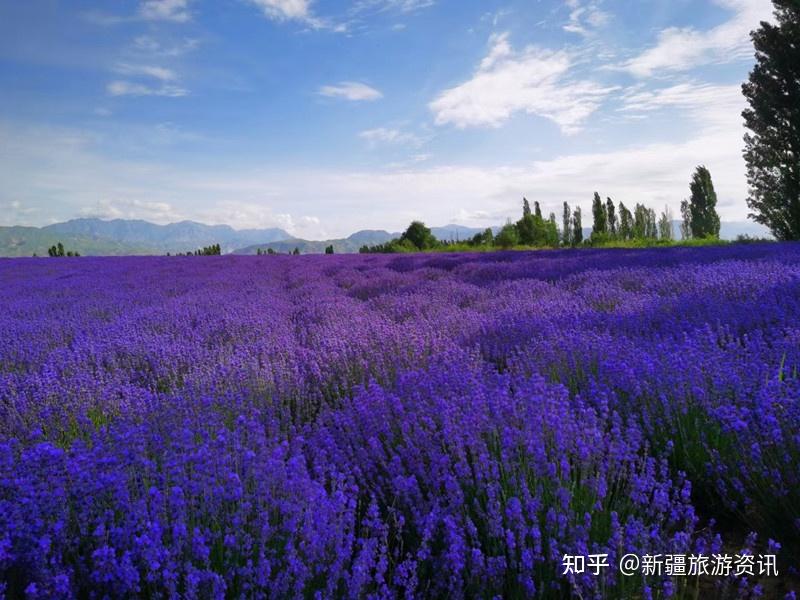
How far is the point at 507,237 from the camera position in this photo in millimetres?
29141

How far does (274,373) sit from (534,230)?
29516 mm

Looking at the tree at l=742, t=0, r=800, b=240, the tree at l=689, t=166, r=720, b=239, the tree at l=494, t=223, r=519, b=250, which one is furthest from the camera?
the tree at l=689, t=166, r=720, b=239

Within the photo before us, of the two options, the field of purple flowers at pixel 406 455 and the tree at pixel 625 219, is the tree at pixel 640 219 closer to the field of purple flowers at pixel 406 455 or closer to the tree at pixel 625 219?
the tree at pixel 625 219

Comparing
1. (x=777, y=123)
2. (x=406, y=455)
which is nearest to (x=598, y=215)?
(x=777, y=123)

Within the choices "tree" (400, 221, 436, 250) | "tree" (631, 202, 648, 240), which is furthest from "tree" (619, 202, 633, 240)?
"tree" (400, 221, 436, 250)

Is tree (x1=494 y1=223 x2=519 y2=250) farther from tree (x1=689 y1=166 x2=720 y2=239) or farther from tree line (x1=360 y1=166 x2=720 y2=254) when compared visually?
tree (x1=689 y1=166 x2=720 y2=239)

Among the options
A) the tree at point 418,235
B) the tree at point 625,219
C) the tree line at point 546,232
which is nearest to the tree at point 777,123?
the tree line at point 546,232

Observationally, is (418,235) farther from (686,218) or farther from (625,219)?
(686,218)

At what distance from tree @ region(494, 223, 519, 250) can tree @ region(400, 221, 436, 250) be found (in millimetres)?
6235

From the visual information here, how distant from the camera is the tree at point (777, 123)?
1670 cm

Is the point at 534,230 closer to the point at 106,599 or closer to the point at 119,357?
the point at 119,357

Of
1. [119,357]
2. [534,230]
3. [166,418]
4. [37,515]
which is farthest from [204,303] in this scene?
[534,230]

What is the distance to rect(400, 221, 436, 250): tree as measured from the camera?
34969 mm

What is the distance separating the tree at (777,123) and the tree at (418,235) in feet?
64.2
